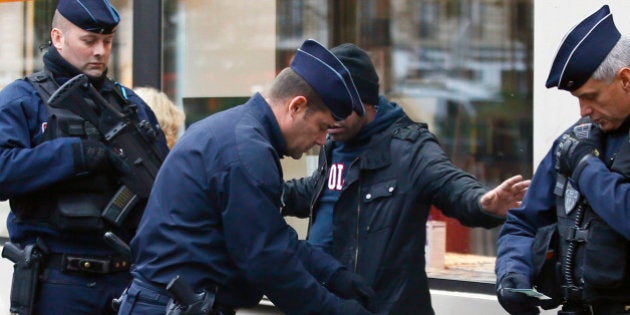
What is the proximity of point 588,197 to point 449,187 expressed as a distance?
0.81 meters

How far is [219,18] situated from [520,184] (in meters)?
3.48

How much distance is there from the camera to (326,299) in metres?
3.75

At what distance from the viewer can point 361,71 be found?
14.8ft

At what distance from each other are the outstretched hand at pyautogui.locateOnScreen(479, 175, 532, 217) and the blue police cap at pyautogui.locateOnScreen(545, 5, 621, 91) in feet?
1.50


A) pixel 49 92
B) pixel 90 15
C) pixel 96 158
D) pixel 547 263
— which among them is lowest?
pixel 547 263

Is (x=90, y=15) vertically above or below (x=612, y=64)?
above

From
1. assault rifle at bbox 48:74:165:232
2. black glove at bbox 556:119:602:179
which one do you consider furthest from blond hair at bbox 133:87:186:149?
black glove at bbox 556:119:602:179

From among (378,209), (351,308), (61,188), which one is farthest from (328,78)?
(61,188)

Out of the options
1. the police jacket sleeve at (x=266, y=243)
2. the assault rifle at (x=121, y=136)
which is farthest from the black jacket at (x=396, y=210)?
the assault rifle at (x=121, y=136)

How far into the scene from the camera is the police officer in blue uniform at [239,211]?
3.59m

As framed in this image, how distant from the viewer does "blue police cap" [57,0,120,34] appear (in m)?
5.00

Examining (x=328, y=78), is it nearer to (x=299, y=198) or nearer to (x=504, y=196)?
(x=504, y=196)

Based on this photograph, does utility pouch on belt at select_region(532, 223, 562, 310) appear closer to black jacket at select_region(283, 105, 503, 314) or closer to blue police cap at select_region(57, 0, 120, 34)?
black jacket at select_region(283, 105, 503, 314)

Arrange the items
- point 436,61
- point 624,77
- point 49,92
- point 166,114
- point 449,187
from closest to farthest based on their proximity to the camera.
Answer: point 624,77 < point 449,187 < point 49,92 < point 166,114 < point 436,61
